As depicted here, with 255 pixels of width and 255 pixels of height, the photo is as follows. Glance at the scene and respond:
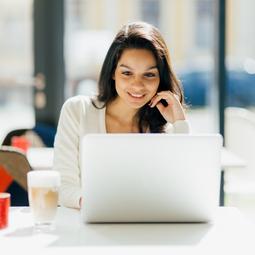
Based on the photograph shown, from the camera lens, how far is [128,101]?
7.75 ft

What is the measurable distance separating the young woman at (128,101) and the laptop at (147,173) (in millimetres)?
551

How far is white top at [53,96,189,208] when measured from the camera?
221 cm

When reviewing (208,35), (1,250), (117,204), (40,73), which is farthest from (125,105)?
(208,35)

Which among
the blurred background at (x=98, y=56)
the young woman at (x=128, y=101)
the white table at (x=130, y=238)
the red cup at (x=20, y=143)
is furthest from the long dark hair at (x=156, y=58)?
the blurred background at (x=98, y=56)

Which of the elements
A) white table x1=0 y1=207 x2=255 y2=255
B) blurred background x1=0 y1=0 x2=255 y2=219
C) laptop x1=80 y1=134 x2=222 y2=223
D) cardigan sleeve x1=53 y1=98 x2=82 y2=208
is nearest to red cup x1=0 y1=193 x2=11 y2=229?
white table x1=0 y1=207 x2=255 y2=255

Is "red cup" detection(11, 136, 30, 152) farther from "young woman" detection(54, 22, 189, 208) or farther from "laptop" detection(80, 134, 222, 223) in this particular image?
"laptop" detection(80, 134, 222, 223)

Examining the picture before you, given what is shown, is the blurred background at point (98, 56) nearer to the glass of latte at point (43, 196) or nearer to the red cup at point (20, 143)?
the red cup at point (20, 143)

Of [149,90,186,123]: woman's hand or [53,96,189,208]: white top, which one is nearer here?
[53,96,189,208]: white top

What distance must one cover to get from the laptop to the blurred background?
274 cm

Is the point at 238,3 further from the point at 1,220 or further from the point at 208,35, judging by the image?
the point at 1,220

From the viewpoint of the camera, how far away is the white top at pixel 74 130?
221cm

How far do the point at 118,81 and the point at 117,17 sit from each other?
2.38m

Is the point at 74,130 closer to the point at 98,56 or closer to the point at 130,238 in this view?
the point at 130,238

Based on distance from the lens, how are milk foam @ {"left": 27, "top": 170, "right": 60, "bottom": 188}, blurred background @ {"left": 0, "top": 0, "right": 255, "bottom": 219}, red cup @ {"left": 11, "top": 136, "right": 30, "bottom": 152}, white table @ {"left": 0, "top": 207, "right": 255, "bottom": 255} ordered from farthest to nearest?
1. blurred background @ {"left": 0, "top": 0, "right": 255, "bottom": 219}
2. red cup @ {"left": 11, "top": 136, "right": 30, "bottom": 152}
3. milk foam @ {"left": 27, "top": 170, "right": 60, "bottom": 188}
4. white table @ {"left": 0, "top": 207, "right": 255, "bottom": 255}
